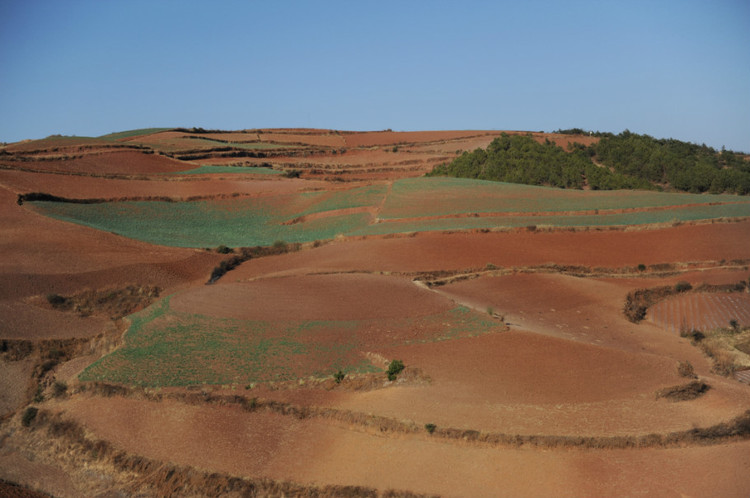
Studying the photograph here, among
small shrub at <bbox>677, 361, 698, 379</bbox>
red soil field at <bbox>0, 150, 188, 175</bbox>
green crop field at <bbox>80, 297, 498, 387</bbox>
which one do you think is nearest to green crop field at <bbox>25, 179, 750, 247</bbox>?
Result: red soil field at <bbox>0, 150, 188, 175</bbox>

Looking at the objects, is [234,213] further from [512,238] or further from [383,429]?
[383,429]

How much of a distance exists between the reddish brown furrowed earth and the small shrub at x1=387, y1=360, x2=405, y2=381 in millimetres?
407

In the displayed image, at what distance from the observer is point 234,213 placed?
47.5 m

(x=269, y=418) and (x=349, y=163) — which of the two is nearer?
(x=269, y=418)

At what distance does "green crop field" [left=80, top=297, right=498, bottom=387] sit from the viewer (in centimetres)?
1889

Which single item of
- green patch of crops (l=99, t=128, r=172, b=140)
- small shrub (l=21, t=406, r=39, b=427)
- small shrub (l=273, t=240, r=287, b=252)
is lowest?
small shrub (l=21, t=406, r=39, b=427)

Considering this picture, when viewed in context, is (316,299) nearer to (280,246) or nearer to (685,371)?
(685,371)

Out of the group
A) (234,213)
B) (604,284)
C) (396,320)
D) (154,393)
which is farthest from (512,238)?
(154,393)

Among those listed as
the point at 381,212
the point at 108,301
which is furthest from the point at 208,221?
the point at 108,301

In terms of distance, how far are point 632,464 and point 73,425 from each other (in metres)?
12.8

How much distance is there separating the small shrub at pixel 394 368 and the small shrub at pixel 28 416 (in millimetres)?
9133

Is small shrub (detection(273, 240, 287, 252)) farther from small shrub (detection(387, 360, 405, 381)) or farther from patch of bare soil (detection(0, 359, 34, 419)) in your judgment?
small shrub (detection(387, 360, 405, 381))

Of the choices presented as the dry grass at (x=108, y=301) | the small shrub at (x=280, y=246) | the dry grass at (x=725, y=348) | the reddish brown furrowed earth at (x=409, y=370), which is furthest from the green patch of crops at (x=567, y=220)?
the dry grass at (x=725, y=348)

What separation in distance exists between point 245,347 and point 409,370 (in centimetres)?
493
